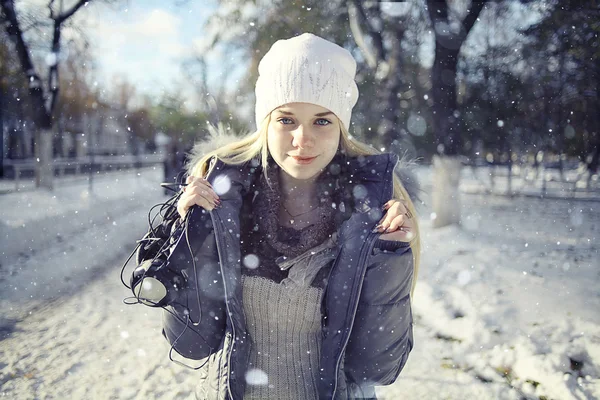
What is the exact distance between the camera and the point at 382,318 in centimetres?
138

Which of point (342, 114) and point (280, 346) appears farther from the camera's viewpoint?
point (342, 114)

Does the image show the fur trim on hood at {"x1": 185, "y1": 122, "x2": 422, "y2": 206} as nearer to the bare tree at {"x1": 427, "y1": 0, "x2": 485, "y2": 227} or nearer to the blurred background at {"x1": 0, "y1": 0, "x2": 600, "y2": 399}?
the blurred background at {"x1": 0, "y1": 0, "x2": 600, "y2": 399}

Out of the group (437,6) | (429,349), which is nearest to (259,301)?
(429,349)

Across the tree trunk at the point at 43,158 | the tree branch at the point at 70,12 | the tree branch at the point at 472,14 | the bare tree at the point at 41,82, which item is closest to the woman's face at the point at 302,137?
the tree branch at the point at 472,14

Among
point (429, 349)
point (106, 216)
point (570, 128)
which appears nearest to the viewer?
point (429, 349)

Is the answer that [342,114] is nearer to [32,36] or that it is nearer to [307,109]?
[307,109]

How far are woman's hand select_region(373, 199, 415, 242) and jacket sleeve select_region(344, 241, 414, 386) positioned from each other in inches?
0.9

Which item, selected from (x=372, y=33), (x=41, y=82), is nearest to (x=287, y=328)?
(x=372, y=33)

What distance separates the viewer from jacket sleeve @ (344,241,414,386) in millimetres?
1351

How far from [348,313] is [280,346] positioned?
352 millimetres

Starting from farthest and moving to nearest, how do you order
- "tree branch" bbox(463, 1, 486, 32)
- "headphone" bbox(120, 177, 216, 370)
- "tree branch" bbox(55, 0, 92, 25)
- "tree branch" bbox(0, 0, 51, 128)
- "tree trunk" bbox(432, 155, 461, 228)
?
"tree branch" bbox(55, 0, 92, 25), "tree branch" bbox(0, 0, 51, 128), "tree trunk" bbox(432, 155, 461, 228), "tree branch" bbox(463, 1, 486, 32), "headphone" bbox(120, 177, 216, 370)

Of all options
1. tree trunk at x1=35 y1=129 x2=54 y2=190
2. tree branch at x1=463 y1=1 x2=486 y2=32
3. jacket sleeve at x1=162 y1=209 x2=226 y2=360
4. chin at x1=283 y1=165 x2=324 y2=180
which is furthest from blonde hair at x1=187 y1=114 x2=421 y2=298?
tree trunk at x1=35 y1=129 x2=54 y2=190

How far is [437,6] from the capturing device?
759cm

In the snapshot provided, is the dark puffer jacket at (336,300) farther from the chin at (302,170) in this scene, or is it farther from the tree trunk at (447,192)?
the tree trunk at (447,192)
